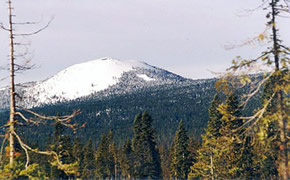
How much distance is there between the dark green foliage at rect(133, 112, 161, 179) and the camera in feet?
202

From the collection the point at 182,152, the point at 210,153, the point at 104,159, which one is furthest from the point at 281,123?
the point at 104,159

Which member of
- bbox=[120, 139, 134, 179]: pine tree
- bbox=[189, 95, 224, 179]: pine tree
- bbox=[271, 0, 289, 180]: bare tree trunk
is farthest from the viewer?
bbox=[120, 139, 134, 179]: pine tree

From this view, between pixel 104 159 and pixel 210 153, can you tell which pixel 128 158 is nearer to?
pixel 104 159

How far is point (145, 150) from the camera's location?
61.5m

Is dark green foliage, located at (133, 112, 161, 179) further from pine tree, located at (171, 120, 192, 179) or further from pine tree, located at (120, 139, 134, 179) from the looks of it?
pine tree, located at (120, 139, 134, 179)

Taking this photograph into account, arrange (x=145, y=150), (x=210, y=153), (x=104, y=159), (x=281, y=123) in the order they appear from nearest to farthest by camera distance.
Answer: (x=281, y=123) → (x=210, y=153) → (x=145, y=150) → (x=104, y=159)

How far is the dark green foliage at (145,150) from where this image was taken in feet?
202

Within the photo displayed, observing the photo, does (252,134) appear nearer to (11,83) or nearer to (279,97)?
(279,97)

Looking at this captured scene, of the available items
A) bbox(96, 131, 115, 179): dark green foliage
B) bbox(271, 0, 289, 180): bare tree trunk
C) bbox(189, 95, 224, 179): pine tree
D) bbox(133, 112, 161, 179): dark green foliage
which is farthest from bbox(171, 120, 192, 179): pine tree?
bbox(271, 0, 289, 180): bare tree trunk

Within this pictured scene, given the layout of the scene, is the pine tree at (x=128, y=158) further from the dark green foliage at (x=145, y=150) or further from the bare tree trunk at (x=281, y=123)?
the bare tree trunk at (x=281, y=123)

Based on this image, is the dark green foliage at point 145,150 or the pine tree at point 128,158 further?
the pine tree at point 128,158

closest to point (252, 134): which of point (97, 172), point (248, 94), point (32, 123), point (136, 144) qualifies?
point (248, 94)

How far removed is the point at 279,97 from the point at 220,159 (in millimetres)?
33560

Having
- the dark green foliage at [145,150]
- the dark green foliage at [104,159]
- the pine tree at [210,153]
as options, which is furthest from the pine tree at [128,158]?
the pine tree at [210,153]
